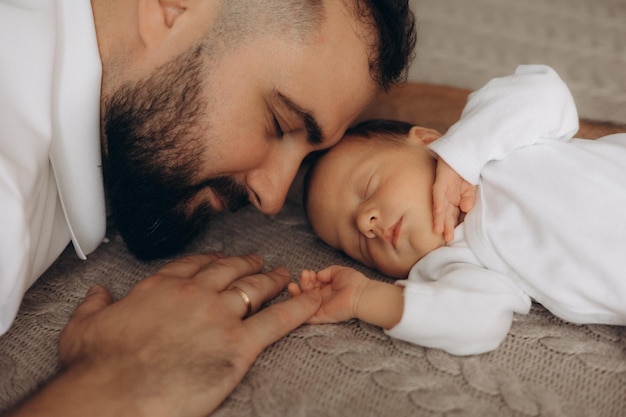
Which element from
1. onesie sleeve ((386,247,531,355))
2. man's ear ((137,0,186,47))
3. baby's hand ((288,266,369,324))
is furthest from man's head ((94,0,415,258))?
onesie sleeve ((386,247,531,355))

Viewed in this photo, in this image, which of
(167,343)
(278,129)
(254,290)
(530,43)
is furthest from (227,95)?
(530,43)

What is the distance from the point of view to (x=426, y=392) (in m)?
0.92

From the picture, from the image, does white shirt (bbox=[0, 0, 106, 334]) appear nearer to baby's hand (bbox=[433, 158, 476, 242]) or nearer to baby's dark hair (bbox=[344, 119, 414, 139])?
baby's dark hair (bbox=[344, 119, 414, 139])

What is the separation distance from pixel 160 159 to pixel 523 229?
0.71 meters

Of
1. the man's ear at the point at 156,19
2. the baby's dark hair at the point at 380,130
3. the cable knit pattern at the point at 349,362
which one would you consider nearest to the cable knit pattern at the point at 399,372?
the cable knit pattern at the point at 349,362

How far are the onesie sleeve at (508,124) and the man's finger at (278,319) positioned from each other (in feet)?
1.27

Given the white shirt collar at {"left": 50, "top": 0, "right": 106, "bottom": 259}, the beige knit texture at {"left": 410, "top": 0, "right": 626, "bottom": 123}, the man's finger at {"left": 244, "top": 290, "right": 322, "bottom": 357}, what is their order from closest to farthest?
1. the man's finger at {"left": 244, "top": 290, "right": 322, "bottom": 357}
2. the white shirt collar at {"left": 50, "top": 0, "right": 106, "bottom": 259}
3. the beige knit texture at {"left": 410, "top": 0, "right": 626, "bottom": 123}

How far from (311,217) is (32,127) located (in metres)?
0.59

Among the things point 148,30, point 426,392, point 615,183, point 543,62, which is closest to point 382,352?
point 426,392

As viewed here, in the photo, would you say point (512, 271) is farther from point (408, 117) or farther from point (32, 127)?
point (32, 127)

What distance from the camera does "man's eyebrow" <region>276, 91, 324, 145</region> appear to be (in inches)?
48.5

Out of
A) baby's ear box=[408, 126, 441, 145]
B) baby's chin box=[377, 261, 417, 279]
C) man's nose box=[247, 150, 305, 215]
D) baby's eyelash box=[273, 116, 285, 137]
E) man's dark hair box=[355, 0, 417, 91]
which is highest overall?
man's dark hair box=[355, 0, 417, 91]

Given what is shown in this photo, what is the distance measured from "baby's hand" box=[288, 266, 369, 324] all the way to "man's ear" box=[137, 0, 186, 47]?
1.83 feet

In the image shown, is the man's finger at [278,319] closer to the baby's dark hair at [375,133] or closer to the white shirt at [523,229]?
the white shirt at [523,229]
